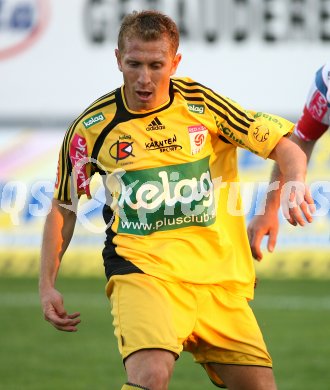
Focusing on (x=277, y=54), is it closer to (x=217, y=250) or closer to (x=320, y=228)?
(x=320, y=228)

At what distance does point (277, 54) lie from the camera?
15.8 metres

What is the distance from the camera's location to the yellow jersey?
538cm

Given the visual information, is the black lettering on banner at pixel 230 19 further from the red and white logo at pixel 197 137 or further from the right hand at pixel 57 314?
the right hand at pixel 57 314

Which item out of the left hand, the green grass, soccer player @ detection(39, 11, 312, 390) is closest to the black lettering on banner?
the green grass

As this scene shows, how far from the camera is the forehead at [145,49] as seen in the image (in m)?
5.21

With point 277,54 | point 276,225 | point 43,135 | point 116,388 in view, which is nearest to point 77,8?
point 43,135

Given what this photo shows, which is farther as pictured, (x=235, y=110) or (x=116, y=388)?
(x=116, y=388)

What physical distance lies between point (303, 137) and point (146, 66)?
1.23 m

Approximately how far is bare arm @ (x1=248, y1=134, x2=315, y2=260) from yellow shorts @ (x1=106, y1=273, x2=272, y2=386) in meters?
0.47

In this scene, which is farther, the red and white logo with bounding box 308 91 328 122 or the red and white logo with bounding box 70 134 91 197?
the red and white logo with bounding box 308 91 328 122

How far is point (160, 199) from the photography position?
5348mm

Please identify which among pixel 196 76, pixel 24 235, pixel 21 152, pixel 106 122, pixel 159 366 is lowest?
pixel 24 235

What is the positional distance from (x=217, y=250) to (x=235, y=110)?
70cm

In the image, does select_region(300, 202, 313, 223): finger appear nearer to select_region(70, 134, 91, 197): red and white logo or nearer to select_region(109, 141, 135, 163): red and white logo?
select_region(109, 141, 135, 163): red and white logo
